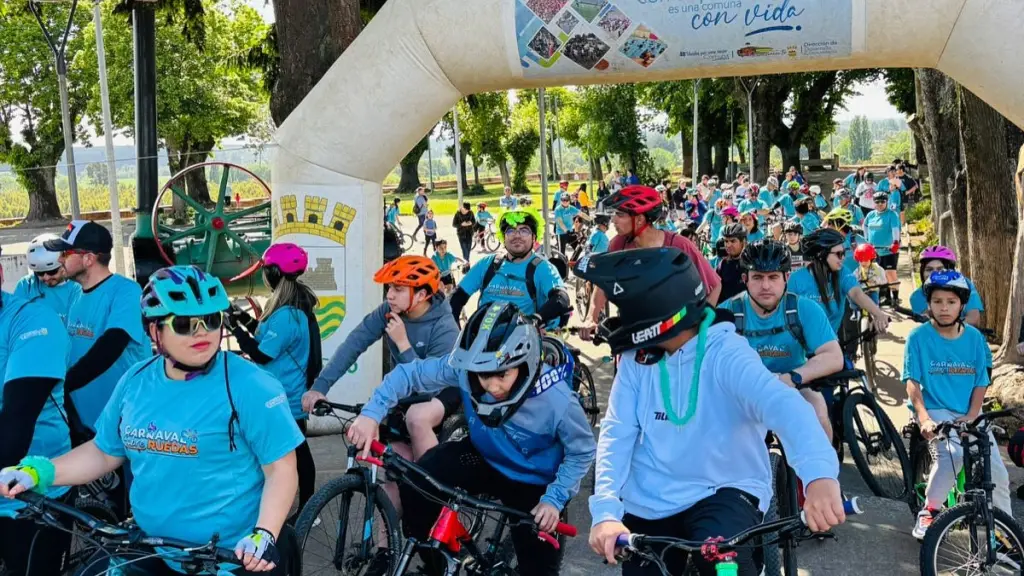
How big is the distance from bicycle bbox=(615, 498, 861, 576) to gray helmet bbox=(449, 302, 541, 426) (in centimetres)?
109

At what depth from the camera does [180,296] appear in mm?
3361

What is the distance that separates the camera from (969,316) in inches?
265

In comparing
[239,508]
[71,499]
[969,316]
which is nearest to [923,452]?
[969,316]

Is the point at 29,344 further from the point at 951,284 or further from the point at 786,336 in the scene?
the point at 951,284

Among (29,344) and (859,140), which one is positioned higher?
(859,140)

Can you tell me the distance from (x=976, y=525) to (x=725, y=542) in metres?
2.63

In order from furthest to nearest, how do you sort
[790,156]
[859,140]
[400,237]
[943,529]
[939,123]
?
[859,140], [790,156], [400,237], [939,123], [943,529]

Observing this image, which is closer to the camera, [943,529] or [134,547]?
[134,547]

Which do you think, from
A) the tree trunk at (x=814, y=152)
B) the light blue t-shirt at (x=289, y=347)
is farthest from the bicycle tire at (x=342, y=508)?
the tree trunk at (x=814, y=152)

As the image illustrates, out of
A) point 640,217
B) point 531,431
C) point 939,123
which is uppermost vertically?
point 939,123

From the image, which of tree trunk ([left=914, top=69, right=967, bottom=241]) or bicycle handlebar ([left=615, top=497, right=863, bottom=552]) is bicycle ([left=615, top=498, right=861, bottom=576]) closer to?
bicycle handlebar ([left=615, top=497, right=863, bottom=552])

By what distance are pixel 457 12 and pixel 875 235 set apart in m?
10.1

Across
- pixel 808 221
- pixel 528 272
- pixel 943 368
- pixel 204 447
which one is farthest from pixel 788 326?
pixel 808 221

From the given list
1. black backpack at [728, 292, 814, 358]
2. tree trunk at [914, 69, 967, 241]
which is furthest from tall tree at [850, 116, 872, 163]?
black backpack at [728, 292, 814, 358]
